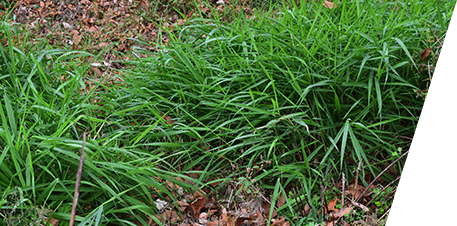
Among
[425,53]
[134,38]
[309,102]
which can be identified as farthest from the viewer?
[134,38]

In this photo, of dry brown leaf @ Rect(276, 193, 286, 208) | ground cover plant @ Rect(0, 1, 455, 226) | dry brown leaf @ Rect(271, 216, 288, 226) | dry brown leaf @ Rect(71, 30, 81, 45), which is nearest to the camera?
ground cover plant @ Rect(0, 1, 455, 226)

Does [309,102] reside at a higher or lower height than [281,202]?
higher

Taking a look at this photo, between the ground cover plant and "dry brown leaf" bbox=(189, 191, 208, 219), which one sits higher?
the ground cover plant

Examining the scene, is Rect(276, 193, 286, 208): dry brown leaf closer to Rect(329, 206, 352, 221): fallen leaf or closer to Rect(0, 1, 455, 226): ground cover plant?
Rect(0, 1, 455, 226): ground cover plant

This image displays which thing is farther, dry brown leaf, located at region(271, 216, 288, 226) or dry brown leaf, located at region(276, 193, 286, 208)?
dry brown leaf, located at region(276, 193, 286, 208)

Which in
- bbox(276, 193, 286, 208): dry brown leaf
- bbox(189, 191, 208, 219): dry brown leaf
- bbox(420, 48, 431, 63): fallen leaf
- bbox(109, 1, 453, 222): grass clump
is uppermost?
bbox(420, 48, 431, 63): fallen leaf

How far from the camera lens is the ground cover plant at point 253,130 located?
1.78 metres

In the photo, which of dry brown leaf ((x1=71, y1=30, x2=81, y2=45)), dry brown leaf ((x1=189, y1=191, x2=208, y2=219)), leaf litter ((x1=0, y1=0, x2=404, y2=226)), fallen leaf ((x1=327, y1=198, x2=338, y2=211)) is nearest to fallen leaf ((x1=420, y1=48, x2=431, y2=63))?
leaf litter ((x1=0, y1=0, x2=404, y2=226))

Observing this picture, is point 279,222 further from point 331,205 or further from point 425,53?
point 425,53

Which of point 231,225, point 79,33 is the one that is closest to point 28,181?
point 231,225

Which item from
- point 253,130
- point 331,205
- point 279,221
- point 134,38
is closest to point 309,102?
point 253,130

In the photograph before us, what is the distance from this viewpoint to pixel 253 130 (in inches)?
83.5

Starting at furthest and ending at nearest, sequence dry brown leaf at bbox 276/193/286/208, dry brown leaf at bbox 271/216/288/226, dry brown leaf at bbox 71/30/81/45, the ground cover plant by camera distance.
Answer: dry brown leaf at bbox 71/30/81/45
dry brown leaf at bbox 276/193/286/208
dry brown leaf at bbox 271/216/288/226
the ground cover plant

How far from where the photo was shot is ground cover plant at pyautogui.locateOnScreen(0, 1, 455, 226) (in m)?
1.78
